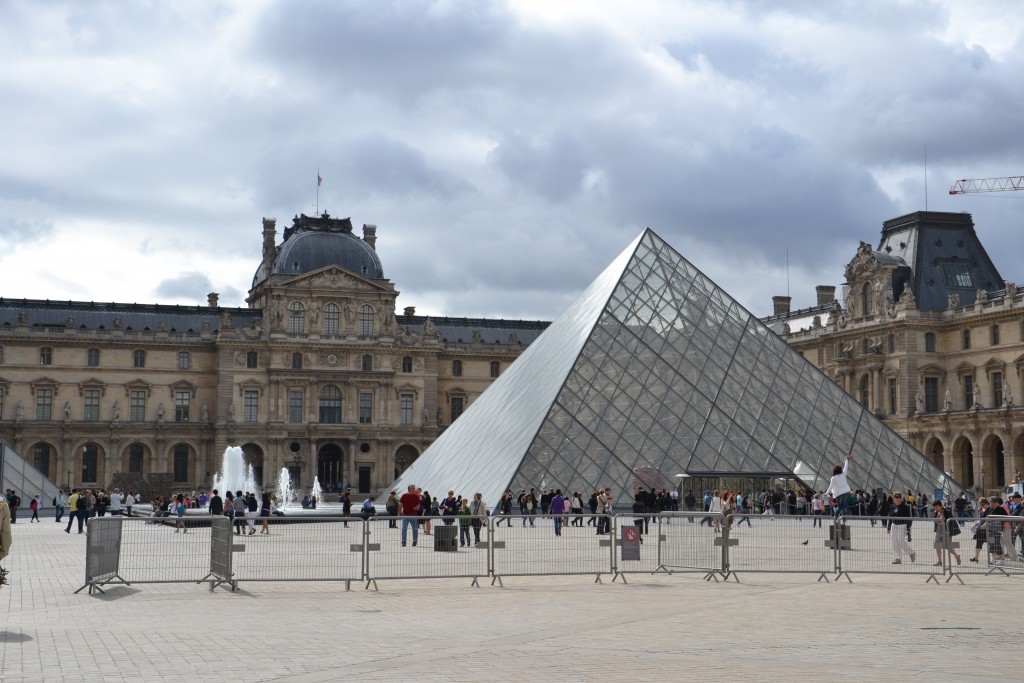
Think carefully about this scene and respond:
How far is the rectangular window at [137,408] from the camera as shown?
2574 inches

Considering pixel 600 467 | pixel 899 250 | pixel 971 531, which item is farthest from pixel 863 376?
pixel 971 531

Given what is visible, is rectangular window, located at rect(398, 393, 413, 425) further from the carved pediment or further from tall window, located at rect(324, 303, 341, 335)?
the carved pediment

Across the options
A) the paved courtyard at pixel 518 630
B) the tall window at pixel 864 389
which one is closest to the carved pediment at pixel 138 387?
the tall window at pixel 864 389

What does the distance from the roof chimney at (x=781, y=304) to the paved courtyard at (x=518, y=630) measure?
60256 millimetres

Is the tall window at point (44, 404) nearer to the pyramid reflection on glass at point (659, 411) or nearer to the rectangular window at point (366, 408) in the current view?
the rectangular window at point (366, 408)

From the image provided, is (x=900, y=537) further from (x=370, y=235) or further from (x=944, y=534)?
(x=370, y=235)

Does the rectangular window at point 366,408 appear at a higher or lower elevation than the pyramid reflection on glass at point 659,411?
higher

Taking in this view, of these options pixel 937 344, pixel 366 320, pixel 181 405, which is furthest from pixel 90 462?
pixel 937 344

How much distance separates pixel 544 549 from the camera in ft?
49.3

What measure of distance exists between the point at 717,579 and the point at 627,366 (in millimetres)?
14282

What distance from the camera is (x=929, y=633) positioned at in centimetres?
1010

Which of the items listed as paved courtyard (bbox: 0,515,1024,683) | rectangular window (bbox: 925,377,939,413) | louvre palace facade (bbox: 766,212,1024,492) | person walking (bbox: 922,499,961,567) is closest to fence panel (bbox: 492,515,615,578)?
paved courtyard (bbox: 0,515,1024,683)

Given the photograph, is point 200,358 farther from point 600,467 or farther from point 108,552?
point 108,552

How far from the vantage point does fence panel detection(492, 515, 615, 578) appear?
48.4ft
